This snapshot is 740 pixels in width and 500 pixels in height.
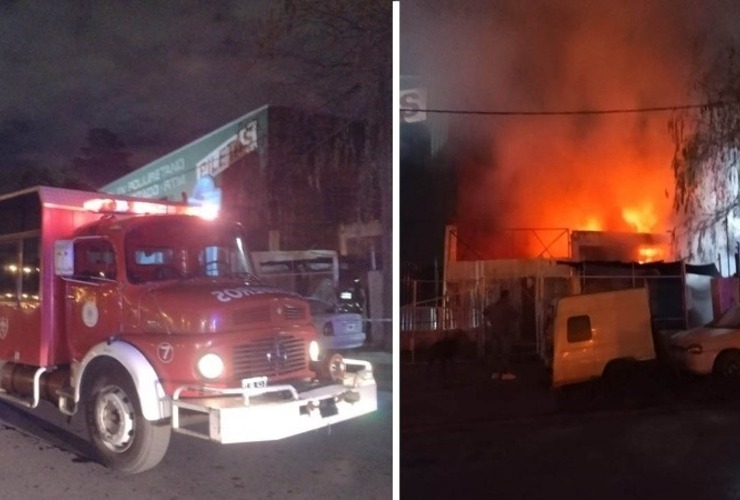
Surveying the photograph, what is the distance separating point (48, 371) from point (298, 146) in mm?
1221

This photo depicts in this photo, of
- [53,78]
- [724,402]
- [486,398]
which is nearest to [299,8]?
[53,78]

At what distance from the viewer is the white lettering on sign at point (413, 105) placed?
8.91 ft

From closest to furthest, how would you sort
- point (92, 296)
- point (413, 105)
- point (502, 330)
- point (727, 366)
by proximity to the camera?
point (92, 296)
point (413, 105)
point (502, 330)
point (727, 366)

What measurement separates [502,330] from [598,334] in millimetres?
503

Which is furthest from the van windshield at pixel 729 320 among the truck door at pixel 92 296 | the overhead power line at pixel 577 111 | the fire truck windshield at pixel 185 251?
the truck door at pixel 92 296

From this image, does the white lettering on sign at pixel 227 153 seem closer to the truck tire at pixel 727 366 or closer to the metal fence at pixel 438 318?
the metal fence at pixel 438 318

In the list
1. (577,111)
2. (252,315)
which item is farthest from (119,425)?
(577,111)

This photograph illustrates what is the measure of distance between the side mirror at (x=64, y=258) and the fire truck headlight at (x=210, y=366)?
0.61 metres

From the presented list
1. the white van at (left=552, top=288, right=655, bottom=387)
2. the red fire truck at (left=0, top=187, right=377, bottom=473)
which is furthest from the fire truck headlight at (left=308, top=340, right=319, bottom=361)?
the white van at (left=552, top=288, right=655, bottom=387)

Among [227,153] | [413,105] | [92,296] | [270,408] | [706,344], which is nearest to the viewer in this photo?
[270,408]

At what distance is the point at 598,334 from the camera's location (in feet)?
10.8

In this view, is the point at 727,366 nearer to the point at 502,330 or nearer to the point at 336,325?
the point at 502,330

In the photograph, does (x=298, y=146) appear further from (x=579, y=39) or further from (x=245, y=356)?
(x=579, y=39)

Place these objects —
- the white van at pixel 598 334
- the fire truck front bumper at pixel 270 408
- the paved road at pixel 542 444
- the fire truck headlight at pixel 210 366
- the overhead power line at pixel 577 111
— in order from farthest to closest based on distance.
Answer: the white van at pixel 598 334 → the paved road at pixel 542 444 → the overhead power line at pixel 577 111 → the fire truck headlight at pixel 210 366 → the fire truck front bumper at pixel 270 408
